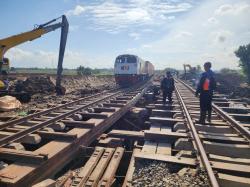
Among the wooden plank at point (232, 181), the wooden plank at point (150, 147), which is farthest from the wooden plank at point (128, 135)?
the wooden plank at point (232, 181)

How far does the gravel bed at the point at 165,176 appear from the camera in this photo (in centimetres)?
418

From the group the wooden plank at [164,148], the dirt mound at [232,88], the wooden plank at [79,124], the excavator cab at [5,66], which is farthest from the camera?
the excavator cab at [5,66]

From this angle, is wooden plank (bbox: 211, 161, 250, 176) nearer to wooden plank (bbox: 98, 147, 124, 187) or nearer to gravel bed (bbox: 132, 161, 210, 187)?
gravel bed (bbox: 132, 161, 210, 187)

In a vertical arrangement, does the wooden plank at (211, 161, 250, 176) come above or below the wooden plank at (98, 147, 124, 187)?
above

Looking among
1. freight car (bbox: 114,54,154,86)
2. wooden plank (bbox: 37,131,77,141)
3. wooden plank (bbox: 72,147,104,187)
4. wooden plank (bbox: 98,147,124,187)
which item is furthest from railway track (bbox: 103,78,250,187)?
freight car (bbox: 114,54,154,86)

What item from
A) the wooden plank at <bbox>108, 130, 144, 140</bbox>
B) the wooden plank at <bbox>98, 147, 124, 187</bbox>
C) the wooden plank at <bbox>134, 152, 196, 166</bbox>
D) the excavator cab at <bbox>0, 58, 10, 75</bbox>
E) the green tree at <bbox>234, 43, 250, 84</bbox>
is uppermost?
the green tree at <bbox>234, 43, 250, 84</bbox>

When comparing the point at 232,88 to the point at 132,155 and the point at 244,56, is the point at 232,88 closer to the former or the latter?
the point at 132,155

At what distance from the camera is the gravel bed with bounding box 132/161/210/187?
4.18 meters

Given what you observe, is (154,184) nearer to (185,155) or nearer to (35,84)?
(185,155)

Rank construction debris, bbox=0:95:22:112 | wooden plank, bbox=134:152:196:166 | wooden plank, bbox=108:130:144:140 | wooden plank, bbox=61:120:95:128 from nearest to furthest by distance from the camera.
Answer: wooden plank, bbox=134:152:196:166 < wooden plank, bbox=61:120:95:128 < wooden plank, bbox=108:130:144:140 < construction debris, bbox=0:95:22:112

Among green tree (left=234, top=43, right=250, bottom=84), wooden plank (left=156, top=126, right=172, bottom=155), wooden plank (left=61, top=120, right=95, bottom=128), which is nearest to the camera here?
wooden plank (left=156, top=126, right=172, bottom=155)

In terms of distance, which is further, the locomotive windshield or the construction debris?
the locomotive windshield

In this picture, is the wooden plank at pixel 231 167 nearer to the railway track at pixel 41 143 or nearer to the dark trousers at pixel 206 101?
the railway track at pixel 41 143

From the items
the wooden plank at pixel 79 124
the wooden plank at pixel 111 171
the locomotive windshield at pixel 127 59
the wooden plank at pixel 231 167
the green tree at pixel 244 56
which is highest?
the green tree at pixel 244 56
